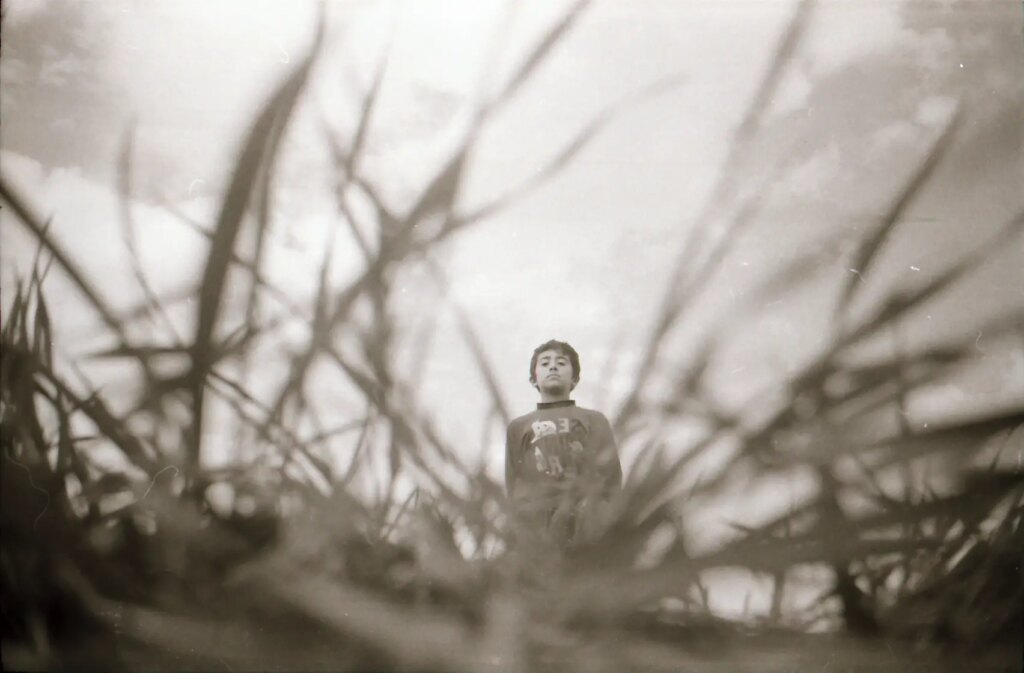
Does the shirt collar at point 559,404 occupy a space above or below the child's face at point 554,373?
below

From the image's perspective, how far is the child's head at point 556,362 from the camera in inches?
45.0

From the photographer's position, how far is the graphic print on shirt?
3.65ft

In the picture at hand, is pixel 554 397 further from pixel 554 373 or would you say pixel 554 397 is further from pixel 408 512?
pixel 408 512

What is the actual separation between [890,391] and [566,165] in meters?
0.61

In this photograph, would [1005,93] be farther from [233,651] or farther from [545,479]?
[233,651]

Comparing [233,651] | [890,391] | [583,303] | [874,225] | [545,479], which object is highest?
[874,225]

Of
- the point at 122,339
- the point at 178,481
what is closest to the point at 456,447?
the point at 178,481

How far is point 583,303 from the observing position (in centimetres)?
116

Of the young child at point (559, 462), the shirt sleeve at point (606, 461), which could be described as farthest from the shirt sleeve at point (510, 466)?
the shirt sleeve at point (606, 461)

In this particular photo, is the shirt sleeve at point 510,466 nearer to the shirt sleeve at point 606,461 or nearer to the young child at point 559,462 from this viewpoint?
the young child at point 559,462

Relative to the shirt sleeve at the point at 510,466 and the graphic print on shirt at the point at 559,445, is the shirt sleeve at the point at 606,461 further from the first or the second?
the shirt sleeve at the point at 510,466

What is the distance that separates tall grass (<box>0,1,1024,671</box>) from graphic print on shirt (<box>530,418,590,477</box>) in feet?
0.24

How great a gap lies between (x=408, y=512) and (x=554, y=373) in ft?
0.99

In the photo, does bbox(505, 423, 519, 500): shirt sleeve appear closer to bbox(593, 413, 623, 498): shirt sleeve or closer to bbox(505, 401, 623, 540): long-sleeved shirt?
bbox(505, 401, 623, 540): long-sleeved shirt
